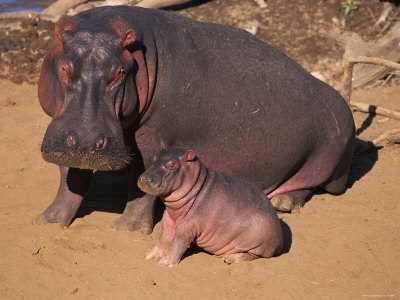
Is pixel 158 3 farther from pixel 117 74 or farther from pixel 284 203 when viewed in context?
pixel 117 74

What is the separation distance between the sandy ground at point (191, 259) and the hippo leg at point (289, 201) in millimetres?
84

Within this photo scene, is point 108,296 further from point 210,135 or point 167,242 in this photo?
point 210,135

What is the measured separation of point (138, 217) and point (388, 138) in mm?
3087

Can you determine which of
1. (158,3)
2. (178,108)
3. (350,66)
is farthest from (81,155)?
(158,3)

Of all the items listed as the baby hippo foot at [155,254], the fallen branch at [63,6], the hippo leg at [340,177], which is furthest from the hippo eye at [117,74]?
the fallen branch at [63,6]

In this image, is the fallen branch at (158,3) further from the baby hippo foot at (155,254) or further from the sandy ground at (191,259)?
the baby hippo foot at (155,254)

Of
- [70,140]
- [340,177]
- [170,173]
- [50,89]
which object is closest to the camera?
[70,140]

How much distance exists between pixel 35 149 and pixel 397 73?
450 cm

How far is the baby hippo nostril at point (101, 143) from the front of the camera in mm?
4941

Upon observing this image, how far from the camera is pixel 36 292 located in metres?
4.90

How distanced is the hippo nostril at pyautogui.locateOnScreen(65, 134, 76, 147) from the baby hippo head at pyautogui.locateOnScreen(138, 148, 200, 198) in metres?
0.53

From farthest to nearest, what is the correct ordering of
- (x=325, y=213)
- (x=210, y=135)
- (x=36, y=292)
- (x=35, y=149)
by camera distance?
(x=35, y=149)
(x=325, y=213)
(x=210, y=135)
(x=36, y=292)

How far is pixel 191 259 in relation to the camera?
5465 mm

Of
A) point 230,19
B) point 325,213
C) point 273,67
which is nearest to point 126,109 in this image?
point 273,67
